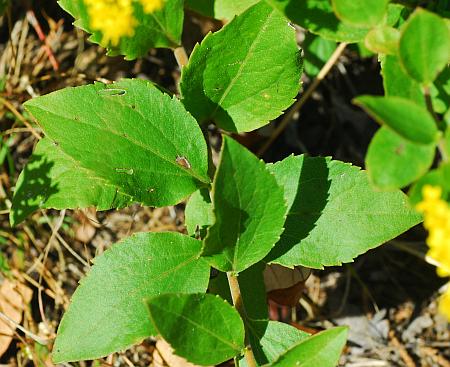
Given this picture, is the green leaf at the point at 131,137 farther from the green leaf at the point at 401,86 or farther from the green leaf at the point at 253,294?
the green leaf at the point at 401,86

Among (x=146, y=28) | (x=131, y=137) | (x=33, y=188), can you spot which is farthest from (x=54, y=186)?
(x=146, y=28)

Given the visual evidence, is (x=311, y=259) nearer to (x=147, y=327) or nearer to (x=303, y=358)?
(x=303, y=358)

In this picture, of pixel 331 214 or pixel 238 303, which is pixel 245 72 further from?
pixel 238 303

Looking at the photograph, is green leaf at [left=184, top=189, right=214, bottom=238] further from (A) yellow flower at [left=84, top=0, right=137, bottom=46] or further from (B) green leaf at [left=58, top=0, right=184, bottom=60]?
(A) yellow flower at [left=84, top=0, right=137, bottom=46]

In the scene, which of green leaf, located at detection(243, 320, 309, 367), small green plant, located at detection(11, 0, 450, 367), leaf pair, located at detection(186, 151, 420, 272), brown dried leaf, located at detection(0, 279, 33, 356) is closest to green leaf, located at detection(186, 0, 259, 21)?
small green plant, located at detection(11, 0, 450, 367)

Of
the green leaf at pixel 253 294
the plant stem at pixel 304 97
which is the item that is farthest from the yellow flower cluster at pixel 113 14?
the plant stem at pixel 304 97

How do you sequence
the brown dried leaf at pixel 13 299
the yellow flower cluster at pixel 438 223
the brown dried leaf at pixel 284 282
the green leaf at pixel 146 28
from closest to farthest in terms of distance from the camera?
the yellow flower cluster at pixel 438 223
the green leaf at pixel 146 28
the brown dried leaf at pixel 284 282
the brown dried leaf at pixel 13 299
